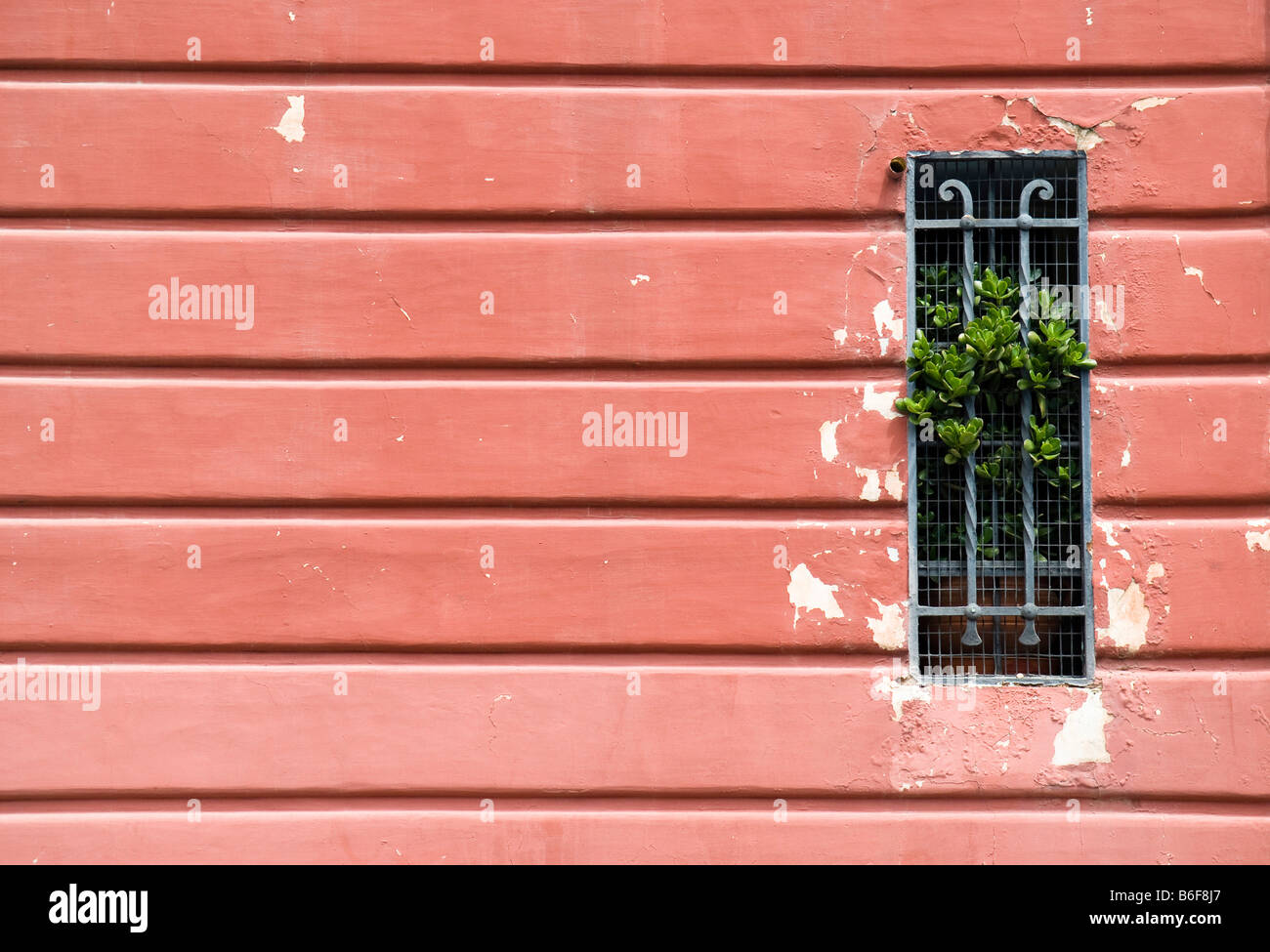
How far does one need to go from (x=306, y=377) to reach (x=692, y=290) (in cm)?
159

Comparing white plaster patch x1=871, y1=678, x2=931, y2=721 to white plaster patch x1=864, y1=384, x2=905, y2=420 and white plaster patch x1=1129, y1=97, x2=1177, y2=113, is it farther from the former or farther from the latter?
white plaster patch x1=1129, y1=97, x2=1177, y2=113

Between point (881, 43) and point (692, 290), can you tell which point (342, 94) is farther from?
point (881, 43)

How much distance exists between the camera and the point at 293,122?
3.63 m

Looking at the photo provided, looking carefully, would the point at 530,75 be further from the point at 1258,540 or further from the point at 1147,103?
the point at 1258,540

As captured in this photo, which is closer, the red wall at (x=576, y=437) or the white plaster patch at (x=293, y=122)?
the red wall at (x=576, y=437)

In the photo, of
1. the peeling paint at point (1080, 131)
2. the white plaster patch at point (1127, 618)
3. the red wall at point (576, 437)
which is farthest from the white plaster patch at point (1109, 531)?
the peeling paint at point (1080, 131)

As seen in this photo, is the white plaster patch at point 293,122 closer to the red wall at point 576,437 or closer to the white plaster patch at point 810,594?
the red wall at point 576,437

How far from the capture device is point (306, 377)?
362cm

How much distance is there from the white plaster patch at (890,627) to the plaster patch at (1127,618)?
30.5 inches

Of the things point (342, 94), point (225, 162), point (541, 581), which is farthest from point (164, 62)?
point (541, 581)

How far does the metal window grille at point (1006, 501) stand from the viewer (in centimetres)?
357

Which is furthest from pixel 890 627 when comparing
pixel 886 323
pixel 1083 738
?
pixel 886 323

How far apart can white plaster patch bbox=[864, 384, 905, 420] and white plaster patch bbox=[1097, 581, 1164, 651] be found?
1.10 m
